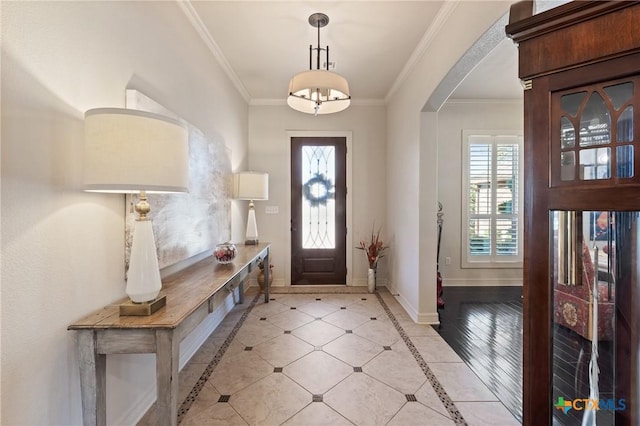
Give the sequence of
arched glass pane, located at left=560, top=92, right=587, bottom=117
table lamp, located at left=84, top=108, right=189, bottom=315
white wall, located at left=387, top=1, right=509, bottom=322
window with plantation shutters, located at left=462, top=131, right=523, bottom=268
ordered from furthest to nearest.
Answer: window with plantation shutters, located at left=462, top=131, right=523, bottom=268, white wall, located at left=387, top=1, right=509, bottom=322, table lamp, located at left=84, top=108, right=189, bottom=315, arched glass pane, located at left=560, top=92, right=587, bottom=117

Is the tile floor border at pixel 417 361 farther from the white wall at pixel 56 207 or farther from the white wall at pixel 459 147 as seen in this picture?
the white wall at pixel 459 147

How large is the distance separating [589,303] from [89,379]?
2093 millimetres

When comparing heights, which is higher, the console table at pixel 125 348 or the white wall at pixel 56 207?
the white wall at pixel 56 207

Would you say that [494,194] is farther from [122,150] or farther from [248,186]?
[122,150]

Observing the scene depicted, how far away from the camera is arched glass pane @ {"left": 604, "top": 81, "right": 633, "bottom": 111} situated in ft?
2.72

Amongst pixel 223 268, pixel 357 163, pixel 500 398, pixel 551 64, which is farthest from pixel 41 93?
pixel 357 163

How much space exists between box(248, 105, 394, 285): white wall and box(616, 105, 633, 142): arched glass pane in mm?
3655

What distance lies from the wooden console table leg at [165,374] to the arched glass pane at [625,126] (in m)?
1.82

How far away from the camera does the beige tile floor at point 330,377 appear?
1.71 meters

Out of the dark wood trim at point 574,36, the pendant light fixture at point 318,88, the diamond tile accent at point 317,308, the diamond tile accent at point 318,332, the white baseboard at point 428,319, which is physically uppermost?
the pendant light fixture at point 318,88

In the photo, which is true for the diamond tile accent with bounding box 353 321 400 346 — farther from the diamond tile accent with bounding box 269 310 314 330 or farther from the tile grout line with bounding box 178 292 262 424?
the tile grout line with bounding box 178 292 262 424

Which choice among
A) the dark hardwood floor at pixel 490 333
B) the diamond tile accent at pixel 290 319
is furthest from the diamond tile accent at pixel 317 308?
the dark hardwood floor at pixel 490 333

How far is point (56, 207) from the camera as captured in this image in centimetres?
118

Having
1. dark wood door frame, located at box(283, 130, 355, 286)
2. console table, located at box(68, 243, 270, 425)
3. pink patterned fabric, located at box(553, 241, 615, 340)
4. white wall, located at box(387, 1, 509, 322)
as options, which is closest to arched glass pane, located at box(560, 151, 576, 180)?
pink patterned fabric, located at box(553, 241, 615, 340)
